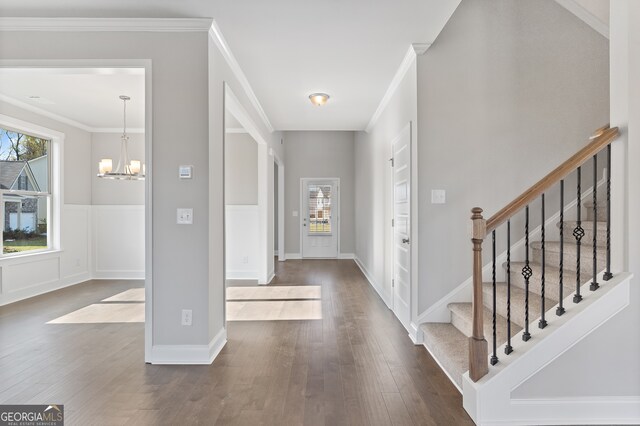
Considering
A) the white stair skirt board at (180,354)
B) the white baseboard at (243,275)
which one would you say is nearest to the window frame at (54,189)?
the white baseboard at (243,275)

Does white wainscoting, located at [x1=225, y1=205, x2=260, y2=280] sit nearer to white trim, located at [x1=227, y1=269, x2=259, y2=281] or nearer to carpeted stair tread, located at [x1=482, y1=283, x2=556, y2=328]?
white trim, located at [x1=227, y1=269, x2=259, y2=281]

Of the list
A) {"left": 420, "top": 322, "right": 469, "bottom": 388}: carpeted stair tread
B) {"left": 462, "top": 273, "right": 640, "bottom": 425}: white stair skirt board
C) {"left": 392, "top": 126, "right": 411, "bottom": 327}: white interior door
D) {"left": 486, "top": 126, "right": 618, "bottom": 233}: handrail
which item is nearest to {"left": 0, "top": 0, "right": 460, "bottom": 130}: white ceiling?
{"left": 392, "top": 126, "right": 411, "bottom": 327}: white interior door

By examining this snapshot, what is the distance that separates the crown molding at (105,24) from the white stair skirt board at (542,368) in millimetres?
3169

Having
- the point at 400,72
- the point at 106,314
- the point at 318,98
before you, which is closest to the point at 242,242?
the point at 106,314

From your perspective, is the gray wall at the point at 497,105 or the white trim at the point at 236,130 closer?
the gray wall at the point at 497,105

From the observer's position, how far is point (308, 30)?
3.13 meters

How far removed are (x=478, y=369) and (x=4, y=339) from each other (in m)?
4.14

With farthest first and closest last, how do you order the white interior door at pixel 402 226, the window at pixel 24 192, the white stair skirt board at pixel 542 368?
the window at pixel 24 192 → the white interior door at pixel 402 226 → the white stair skirt board at pixel 542 368

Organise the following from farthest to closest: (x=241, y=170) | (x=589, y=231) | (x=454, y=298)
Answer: (x=241, y=170)
(x=454, y=298)
(x=589, y=231)

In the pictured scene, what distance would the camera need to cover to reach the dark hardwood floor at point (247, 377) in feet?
7.16

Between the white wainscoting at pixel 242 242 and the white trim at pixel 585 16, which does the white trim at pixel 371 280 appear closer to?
the white wainscoting at pixel 242 242

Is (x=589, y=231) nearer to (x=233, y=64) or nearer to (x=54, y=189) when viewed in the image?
(x=233, y=64)

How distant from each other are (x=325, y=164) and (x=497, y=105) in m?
6.14

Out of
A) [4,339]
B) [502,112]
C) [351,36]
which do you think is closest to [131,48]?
[351,36]
